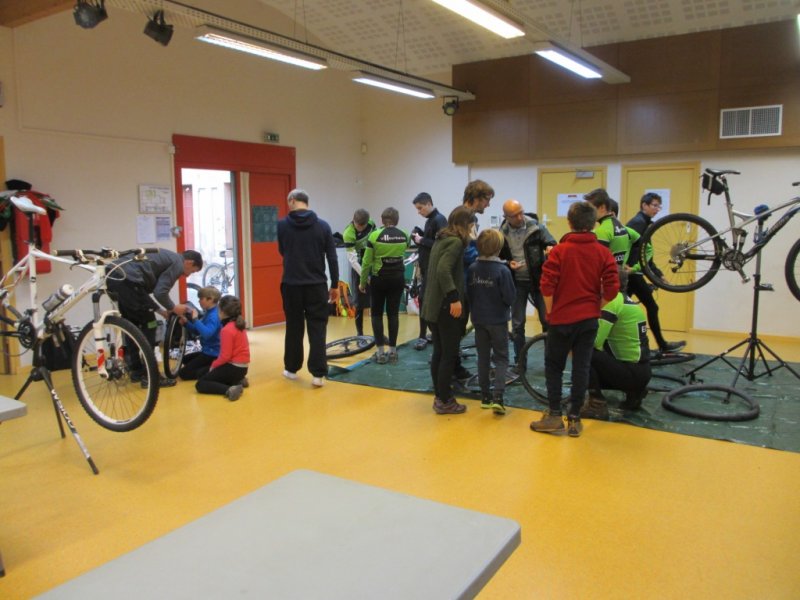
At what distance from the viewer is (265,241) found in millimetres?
8492

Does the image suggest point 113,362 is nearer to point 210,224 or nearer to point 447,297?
point 447,297

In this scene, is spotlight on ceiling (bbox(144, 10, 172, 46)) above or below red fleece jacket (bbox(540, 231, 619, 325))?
above

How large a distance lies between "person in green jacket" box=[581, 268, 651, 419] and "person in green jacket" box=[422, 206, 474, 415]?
970mm

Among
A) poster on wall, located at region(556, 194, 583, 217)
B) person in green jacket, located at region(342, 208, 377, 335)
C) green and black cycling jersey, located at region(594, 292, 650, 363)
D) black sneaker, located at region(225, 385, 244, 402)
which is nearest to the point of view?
green and black cycling jersey, located at region(594, 292, 650, 363)

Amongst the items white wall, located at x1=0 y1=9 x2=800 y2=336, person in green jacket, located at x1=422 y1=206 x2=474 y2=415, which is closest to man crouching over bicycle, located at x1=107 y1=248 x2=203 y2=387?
white wall, located at x1=0 y1=9 x2=800 y2=336

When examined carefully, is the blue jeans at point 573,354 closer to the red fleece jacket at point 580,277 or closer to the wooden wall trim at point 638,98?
the red fleece jacket at point 580,277

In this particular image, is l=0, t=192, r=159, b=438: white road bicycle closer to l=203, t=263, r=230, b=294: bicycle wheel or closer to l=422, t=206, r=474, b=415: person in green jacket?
l=422, t=206, r=474, b=415: person in green jacket

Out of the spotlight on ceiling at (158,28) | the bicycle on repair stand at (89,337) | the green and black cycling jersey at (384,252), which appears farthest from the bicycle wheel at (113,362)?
the spotlight on ceiling at (158,28)

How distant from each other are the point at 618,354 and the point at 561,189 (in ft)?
14.7

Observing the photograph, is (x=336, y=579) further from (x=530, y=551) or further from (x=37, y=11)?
(x=37, y=11)

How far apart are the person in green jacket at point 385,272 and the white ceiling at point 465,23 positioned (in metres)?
2.48

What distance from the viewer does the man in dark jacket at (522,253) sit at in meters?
5.21

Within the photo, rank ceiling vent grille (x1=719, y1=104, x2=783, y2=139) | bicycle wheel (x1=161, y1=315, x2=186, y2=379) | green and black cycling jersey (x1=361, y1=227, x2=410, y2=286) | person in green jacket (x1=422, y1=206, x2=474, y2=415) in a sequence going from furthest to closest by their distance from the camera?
1. ceiling vent grille (x1=719, y1=104, x2=783, y2=139)
2. green and black cycling jersey (x1=361, y1=227, x2=410, y2=286)
3. bicycle wheel (x1=161, y1=315, x2=186, y2=379)
4. person in green jacket (x1=422, y1=206, x2=474, y2=415)

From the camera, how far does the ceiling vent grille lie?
6914 mm
